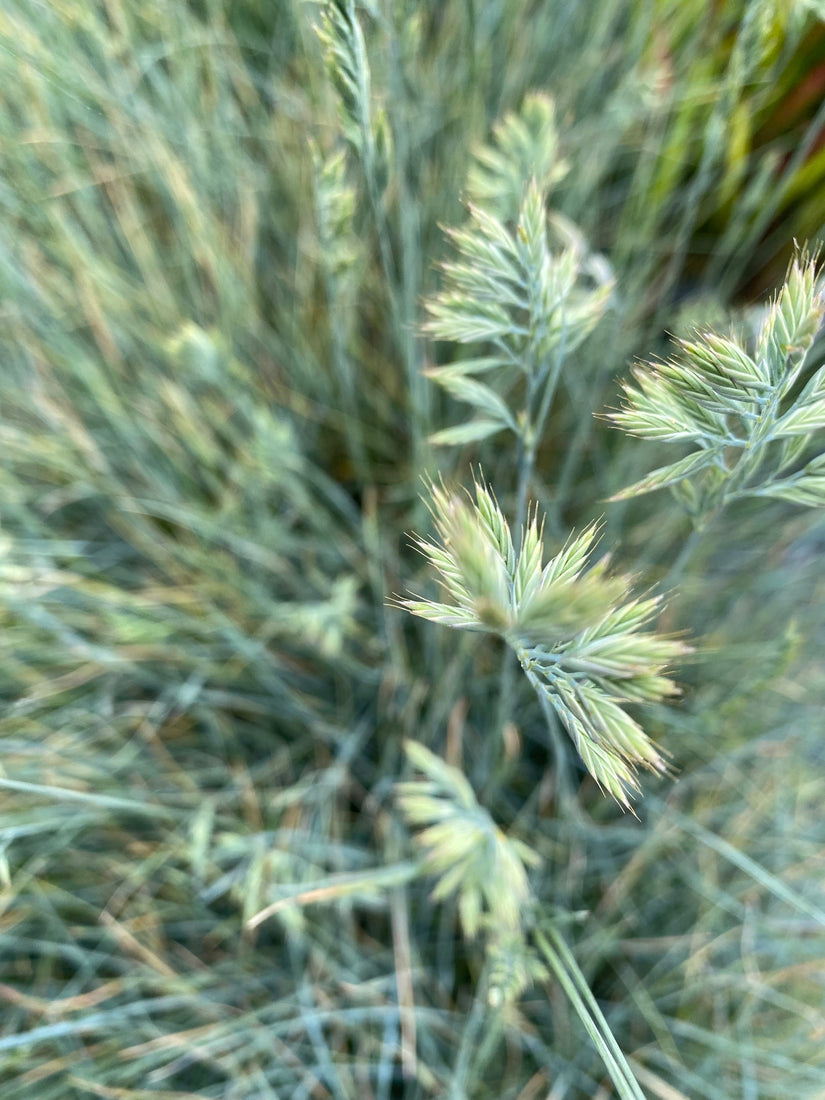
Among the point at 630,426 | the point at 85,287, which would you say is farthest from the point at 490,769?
the point at 85,287

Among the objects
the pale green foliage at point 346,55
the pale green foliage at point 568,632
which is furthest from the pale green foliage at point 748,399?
the pale green foliage at point 346,55

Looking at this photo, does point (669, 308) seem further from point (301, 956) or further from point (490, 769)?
point (301, 956)

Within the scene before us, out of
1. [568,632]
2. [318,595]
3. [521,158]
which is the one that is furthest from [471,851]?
[521,158]

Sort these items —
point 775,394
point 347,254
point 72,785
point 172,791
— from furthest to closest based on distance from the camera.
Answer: point 172,791, point 72,785, point 347,254, point 775,394

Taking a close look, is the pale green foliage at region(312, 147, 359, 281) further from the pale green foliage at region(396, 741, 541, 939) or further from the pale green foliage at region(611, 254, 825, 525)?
the pale green foliage at region(396, 741, 541, 939)

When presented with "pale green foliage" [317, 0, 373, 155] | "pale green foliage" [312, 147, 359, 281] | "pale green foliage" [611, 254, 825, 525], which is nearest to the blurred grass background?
"pale green foliage" [312, 147, 359, 281]
